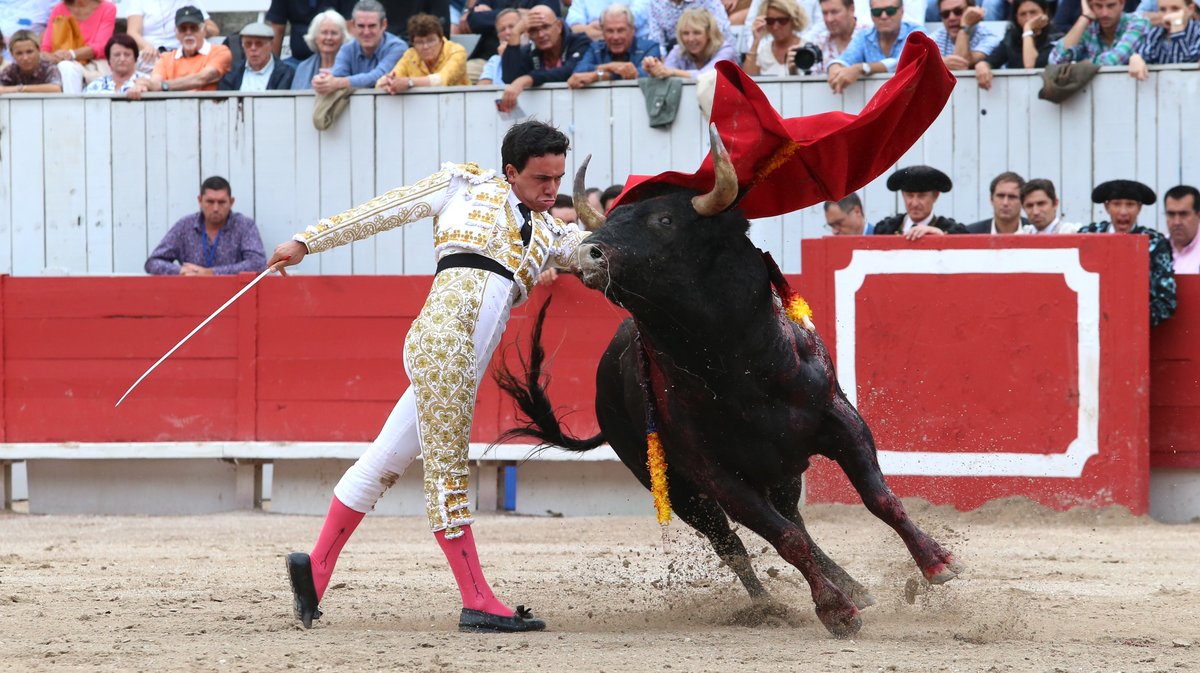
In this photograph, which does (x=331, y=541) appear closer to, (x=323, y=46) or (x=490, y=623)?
(x=490, y=623)

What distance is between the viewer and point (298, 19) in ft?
30.8

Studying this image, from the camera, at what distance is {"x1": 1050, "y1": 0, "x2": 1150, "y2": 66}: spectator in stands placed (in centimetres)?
738

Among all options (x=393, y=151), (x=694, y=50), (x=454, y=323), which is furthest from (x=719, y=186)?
(x=393, y=151)

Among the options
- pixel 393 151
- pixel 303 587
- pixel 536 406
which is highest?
pixel 393 151

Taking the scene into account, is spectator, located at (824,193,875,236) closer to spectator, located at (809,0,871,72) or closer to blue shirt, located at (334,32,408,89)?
spectator, located at (809,0,871,72)

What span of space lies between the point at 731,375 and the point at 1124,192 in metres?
3.49

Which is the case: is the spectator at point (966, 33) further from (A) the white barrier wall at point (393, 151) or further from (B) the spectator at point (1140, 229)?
(B) the spectator at point (1140, 229)

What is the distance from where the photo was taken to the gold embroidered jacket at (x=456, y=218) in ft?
13.5

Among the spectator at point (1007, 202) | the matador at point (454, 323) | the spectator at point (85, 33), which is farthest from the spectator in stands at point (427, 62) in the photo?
the matador at point (454, 323)

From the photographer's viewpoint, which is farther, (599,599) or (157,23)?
(157,23)

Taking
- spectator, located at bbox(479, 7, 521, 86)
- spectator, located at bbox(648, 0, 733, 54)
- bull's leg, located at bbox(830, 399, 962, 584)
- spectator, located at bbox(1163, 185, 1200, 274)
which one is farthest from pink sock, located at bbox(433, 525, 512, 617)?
spectator, located at bbox(479, 7, 521, 86)

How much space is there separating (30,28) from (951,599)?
780cm

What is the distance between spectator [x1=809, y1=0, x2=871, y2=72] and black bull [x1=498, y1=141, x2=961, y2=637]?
410cm

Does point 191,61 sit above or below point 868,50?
above
